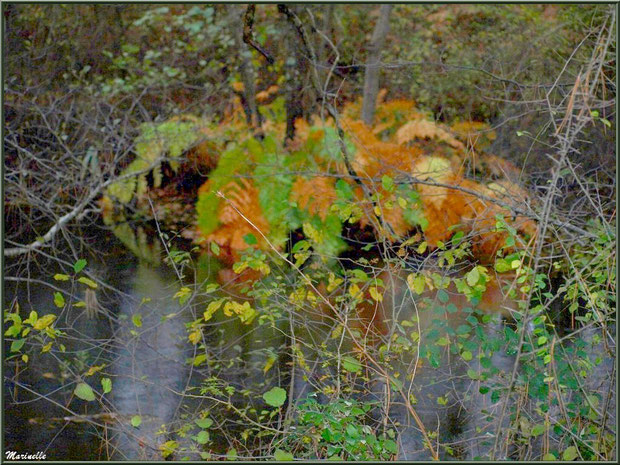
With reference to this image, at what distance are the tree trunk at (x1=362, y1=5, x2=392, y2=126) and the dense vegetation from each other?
1.7 inches

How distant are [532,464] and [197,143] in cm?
844

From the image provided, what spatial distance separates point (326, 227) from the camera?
8.90 meters

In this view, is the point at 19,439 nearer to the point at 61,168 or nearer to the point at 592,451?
the point at 592,451

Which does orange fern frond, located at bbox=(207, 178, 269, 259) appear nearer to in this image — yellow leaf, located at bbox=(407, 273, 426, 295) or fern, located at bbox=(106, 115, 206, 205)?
fern, located at bbox=(106, 115, 206, 205)

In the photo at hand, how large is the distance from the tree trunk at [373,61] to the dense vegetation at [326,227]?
44mm

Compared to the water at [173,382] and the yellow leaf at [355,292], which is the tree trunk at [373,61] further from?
the yellow leaf at [355,292]

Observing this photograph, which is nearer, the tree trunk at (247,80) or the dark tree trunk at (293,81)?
the dark tree trunk at (293,81)

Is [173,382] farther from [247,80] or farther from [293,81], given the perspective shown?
[293,81]

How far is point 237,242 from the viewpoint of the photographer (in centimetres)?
944

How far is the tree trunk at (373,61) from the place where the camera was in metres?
11.2

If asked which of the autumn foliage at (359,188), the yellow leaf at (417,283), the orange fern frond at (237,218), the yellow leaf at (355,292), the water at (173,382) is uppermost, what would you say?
the yellow leaf at (417,283)

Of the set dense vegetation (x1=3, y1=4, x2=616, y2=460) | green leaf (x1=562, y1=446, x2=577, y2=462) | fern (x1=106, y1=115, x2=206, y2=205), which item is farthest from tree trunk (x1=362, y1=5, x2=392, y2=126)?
green leaf (x1=562, y1=446, x2=577, y2=462)

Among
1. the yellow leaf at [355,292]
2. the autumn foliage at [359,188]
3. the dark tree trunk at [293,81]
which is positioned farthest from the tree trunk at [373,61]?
the yellow leaf at [355,292]

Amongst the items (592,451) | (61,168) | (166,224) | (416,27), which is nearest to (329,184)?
(166,224)
